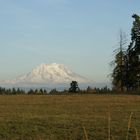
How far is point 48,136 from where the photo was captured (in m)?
18.7

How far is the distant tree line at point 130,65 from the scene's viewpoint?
79.3m

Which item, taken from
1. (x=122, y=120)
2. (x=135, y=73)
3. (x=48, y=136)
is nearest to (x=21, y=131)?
(x=48, y=136)

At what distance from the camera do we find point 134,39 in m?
80.8

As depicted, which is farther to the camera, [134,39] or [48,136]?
[134,39]

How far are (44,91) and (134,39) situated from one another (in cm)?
1866

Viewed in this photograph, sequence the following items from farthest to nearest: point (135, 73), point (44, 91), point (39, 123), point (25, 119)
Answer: point (135, 73) < point (44, 91) < point (25, 119) < point (39, 123)

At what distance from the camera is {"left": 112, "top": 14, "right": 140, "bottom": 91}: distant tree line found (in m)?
79.3

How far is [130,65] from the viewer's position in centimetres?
7994

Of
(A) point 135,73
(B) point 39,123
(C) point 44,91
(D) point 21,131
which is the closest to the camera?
(D) point 21,131

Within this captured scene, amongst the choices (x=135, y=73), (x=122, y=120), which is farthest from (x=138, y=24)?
(x=122, y=120)

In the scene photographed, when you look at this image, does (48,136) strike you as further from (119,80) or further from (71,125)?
(119,80)

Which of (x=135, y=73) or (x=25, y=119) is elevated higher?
(x=135, y=73)

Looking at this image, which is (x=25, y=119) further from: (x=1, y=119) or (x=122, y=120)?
(x=122, y=120)

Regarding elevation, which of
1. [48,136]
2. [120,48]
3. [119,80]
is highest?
[120,48]
